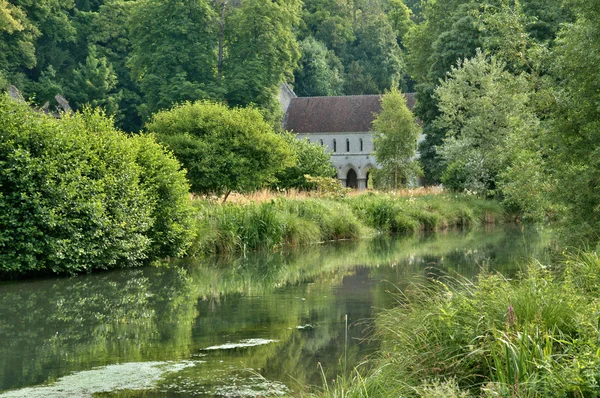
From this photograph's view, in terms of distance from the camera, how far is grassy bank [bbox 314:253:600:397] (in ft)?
18.9

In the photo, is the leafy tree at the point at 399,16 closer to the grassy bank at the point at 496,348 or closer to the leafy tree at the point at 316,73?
the leafy tree at the point at 316,73

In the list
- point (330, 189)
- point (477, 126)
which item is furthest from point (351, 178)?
point (330, 189)

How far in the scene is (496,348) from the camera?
21.1 feet

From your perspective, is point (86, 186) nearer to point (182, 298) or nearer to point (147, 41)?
point (182, 298)

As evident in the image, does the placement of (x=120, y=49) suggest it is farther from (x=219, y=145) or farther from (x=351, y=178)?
(x=219, y=145)

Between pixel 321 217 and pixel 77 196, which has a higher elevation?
pixel 77 196

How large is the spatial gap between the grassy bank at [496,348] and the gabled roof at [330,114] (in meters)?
65.6

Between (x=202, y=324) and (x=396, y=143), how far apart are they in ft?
113

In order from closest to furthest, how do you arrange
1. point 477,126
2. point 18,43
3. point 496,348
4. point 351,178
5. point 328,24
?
1. point 496,348
2. point 477,126
3. point 18,43
4. point 351,178
5. point 328,24

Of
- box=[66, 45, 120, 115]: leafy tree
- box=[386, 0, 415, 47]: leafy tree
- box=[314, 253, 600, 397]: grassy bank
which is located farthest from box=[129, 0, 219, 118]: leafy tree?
box=[314, 253, 600, 397]: grassy bank

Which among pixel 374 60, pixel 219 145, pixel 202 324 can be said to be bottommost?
pixel 202 324

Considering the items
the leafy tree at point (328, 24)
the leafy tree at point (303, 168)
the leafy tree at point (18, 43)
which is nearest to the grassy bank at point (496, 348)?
the leafy tree at point (303, 168)

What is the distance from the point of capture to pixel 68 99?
5931cm

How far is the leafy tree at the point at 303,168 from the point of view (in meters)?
40.2
